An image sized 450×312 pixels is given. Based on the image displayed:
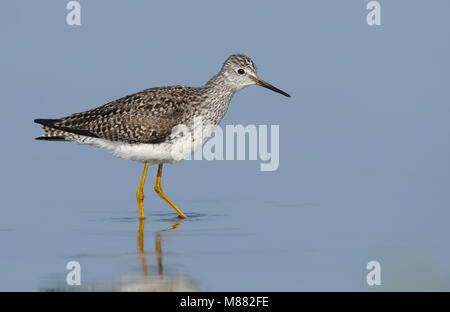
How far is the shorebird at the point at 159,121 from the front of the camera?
1638 centimetres

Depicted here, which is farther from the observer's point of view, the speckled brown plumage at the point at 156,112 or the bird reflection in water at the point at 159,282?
the speckled brown plumage at the point at 156,112

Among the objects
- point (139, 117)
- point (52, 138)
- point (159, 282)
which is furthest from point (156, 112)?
point (159, 282)

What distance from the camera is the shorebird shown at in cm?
1638

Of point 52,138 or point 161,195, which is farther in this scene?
point 161,195

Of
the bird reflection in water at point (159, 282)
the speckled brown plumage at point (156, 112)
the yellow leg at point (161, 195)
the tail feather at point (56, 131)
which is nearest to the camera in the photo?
the bird reflection in water at point (159, 282)

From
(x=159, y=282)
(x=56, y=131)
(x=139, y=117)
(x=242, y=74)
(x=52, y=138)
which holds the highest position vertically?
(x=242, y=74)

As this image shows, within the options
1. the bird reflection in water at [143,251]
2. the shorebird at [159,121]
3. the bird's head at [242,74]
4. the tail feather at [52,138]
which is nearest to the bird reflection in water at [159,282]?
the bird reflection in water at [143,251]

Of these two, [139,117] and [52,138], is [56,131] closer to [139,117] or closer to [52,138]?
[52,138]

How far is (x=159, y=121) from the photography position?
53.9 ft

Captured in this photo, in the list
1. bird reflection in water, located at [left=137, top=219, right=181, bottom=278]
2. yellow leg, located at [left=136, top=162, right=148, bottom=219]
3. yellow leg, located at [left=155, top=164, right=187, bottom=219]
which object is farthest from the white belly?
bird reflection in water, located at [left=137, top=219, right=181, bottom=278]

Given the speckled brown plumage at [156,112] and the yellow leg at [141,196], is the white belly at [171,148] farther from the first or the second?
the yellow leg at [141,196]

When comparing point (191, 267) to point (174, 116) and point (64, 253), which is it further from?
point (174, 116)
